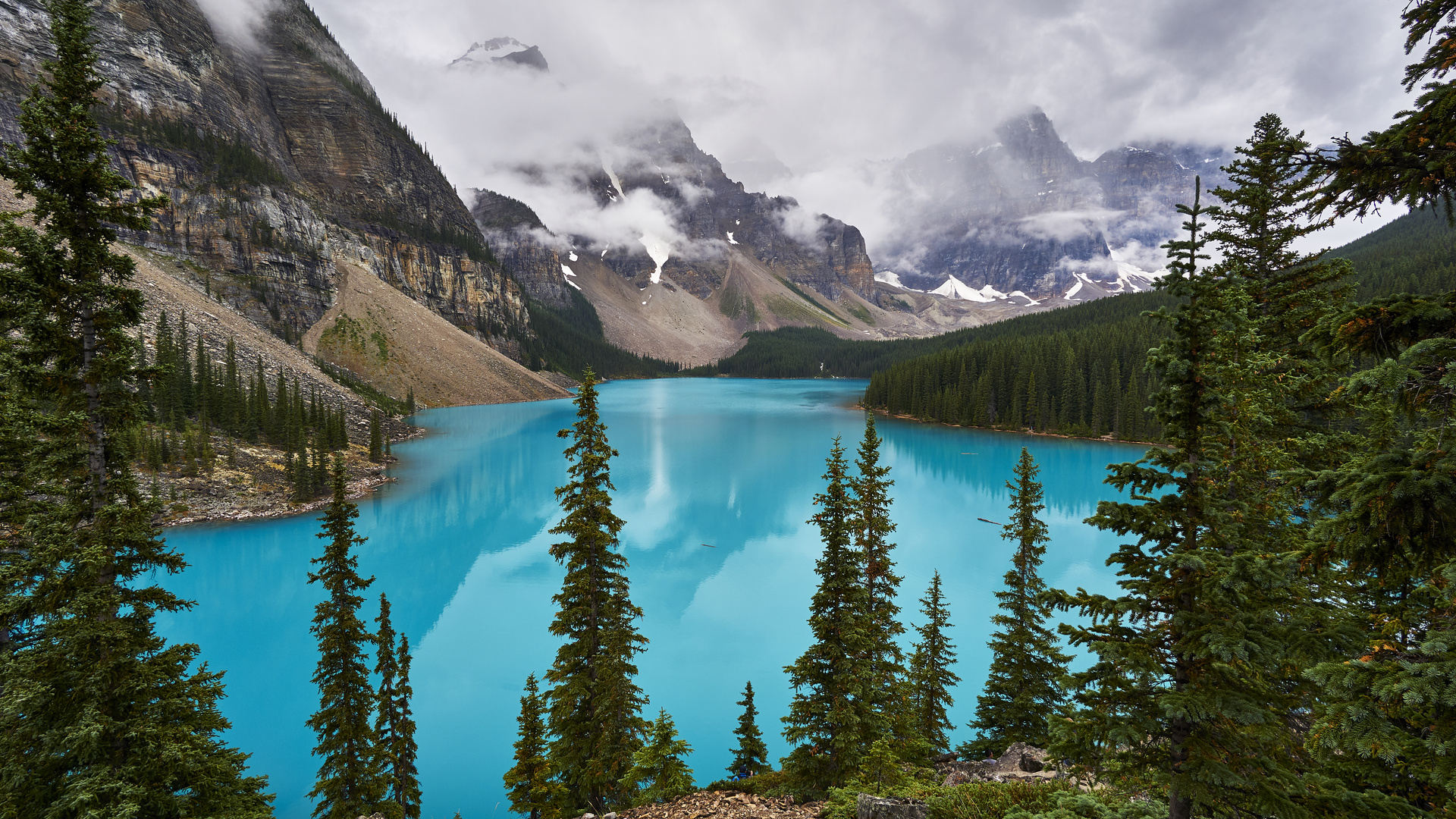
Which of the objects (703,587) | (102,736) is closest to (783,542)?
(703,587)

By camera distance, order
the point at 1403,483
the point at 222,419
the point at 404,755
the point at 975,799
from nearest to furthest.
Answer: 1. the point at 1403,483
2. the point at 975,799
3. the point at 404,755
4. the point at 222,419

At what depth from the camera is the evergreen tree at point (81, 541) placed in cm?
609

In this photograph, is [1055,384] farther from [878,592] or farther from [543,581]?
[543,581]

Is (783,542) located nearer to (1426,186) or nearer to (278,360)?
(1426,186)

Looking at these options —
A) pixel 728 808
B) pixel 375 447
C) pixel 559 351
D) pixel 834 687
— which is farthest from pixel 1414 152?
pixel 559 351

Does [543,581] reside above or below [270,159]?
below

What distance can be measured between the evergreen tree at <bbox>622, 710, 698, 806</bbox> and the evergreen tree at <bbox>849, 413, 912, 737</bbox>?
3.65 meters

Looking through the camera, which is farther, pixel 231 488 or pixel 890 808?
pixel 231 488

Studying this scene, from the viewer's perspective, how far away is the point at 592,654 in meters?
12.3

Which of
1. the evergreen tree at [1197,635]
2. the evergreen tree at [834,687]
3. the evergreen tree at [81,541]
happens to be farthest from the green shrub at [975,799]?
the evergreen tree at [81,541]

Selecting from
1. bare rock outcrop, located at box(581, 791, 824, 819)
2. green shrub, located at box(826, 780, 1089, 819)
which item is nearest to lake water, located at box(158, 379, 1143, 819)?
bare rock outcrop, located at box(581, 791, 824, 819)

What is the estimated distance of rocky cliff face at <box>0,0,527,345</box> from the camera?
7900cm

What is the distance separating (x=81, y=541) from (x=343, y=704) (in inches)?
266

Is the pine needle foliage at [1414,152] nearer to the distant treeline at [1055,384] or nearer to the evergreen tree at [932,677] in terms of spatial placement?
the evergreen tree at [932,677]
